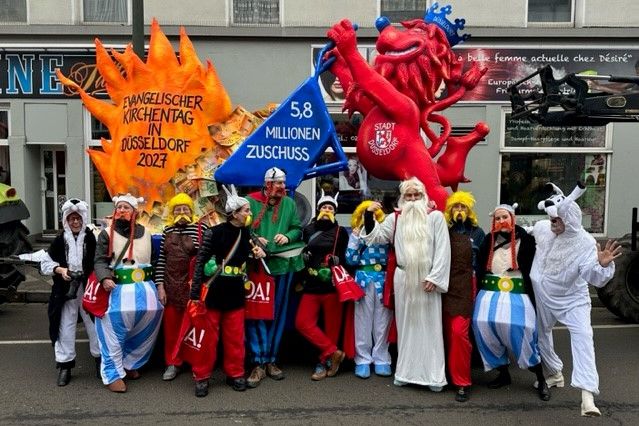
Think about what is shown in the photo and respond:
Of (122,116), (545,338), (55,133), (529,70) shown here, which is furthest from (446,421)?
(55,133)

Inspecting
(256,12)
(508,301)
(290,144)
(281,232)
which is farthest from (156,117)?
(256,12)

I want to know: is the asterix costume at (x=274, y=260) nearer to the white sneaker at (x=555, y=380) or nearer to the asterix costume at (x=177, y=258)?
the asterix costume at (x=177, y=258)

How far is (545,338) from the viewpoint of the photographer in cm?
473

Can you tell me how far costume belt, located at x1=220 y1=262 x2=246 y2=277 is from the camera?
4656 mm

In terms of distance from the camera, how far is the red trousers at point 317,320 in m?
5.09

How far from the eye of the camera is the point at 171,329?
16.9 ft

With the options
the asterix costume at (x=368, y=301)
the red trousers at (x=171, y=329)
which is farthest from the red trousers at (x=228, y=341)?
the asterix costume at (x=368, y=301)

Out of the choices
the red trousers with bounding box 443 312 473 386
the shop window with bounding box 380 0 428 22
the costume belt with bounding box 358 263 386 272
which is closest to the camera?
the red trousers with bounding box 443 312 473 386

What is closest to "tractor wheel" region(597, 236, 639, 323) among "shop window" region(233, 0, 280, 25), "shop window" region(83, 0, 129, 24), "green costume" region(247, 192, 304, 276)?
"green costume" region(247, 192, 304, 276)

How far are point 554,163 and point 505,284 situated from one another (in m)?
8.19

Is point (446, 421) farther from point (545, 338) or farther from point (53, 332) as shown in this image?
point (53, 332)

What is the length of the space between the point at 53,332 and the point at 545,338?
405cm

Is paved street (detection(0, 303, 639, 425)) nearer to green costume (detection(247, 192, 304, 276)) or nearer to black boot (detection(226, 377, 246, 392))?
black boot (detection(226, 377, 246, 392))

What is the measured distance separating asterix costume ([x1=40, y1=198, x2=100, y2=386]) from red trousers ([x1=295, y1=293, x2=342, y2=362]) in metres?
1.83
